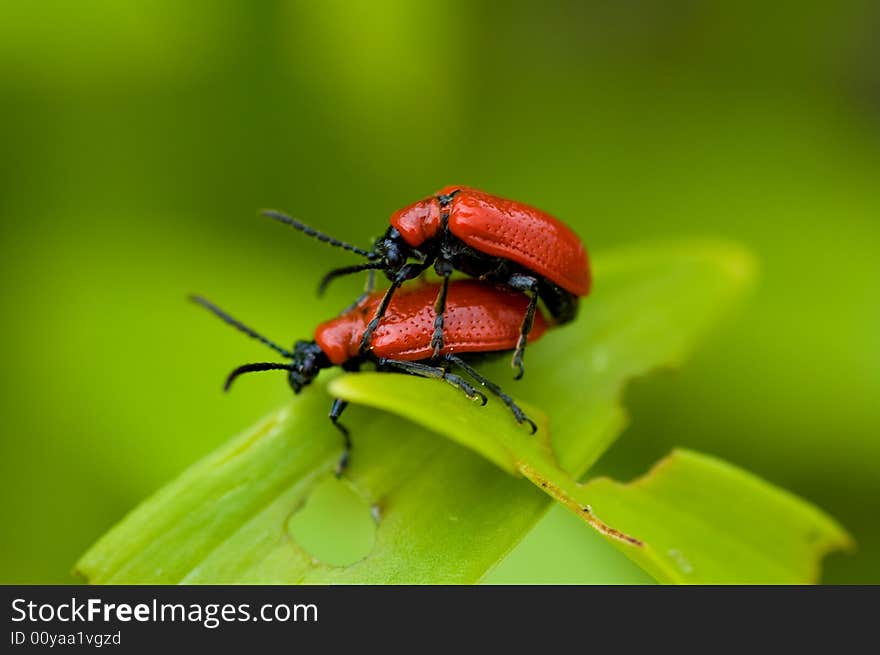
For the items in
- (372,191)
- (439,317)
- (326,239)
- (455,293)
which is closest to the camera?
(439,317)

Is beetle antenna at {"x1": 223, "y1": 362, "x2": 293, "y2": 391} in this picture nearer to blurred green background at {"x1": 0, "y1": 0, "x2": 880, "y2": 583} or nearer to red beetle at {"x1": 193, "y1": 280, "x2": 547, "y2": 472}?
red beetle at {"x1": 193, "y1": 280, "x2": 547, "y2": 472}

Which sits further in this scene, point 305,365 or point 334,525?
point 305,365

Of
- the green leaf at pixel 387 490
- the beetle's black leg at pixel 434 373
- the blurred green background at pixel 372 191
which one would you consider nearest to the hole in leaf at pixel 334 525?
the green leaf at pixel 387 490

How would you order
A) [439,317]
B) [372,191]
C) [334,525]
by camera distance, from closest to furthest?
[334,525], [439,317], [372,191]

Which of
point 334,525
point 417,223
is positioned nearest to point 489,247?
point 417,223

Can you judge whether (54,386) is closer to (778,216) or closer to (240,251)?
(240,251)

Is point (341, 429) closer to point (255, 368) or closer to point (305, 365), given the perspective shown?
point (305, 365)
